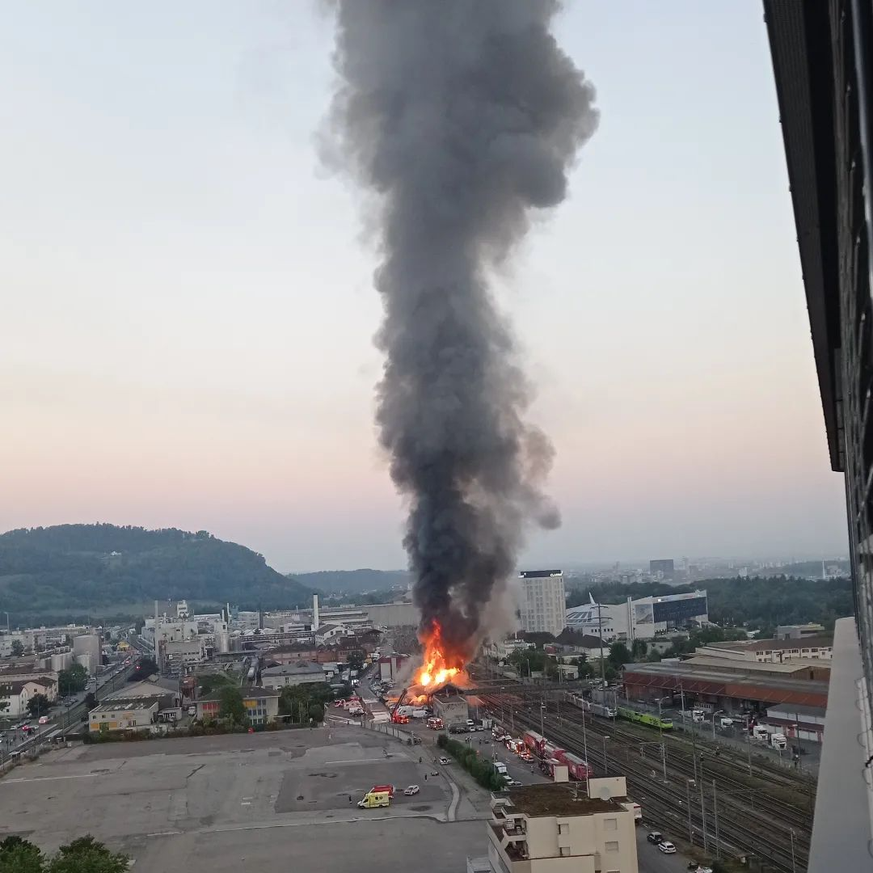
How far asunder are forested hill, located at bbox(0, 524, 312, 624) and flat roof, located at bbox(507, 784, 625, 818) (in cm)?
12527

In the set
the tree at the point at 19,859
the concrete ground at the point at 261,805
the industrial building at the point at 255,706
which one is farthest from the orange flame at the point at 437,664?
the tree at the point at 19,859

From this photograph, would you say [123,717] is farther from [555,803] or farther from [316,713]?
[555,803]

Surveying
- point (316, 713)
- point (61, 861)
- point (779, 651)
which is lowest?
point (316, 713)

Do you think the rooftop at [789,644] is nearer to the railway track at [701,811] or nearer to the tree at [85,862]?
the railway track at [701,811]

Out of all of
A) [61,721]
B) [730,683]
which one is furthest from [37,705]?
[730,683]

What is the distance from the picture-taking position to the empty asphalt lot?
15727 mm

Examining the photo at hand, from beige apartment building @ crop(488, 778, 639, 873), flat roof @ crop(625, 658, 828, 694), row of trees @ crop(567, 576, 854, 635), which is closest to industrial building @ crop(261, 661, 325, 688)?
flat roof @ crop(625, 658, 828, 694)

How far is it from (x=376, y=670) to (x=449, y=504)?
2394 cm

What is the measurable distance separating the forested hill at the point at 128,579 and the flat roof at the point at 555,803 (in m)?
125

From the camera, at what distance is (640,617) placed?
64.2m

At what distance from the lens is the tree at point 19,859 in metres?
11.0

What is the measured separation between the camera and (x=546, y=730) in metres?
26.5

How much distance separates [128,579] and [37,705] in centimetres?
13110

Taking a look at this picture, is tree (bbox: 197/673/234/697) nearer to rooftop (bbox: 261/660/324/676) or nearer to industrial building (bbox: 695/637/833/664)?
rooftop (bbox: 261/660/324/676)
